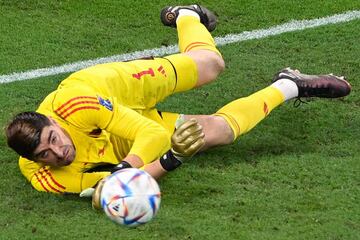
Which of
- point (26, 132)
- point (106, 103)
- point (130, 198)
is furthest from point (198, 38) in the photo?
point (130, 198)

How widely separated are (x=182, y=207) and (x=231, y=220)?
308 millimetres

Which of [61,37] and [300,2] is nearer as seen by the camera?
[61,37]

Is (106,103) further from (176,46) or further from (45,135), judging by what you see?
(176,46)

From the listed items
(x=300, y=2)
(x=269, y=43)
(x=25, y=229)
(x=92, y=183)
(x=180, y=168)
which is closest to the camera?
(x=25, y=229)

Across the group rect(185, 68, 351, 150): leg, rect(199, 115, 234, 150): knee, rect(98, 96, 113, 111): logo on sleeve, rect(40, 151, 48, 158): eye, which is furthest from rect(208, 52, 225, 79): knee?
rect(40, 151, 48, 158): eye

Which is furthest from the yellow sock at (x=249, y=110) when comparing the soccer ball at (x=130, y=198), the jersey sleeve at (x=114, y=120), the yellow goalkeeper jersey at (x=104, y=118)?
the soccer ball at (x=130, y=198)

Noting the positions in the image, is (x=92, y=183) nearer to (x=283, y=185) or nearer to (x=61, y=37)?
(x=283, y=185)

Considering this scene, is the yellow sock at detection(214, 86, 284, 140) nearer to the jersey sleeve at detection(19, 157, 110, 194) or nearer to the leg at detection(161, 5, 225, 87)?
the leg at detection(161, 5, 225, 87)

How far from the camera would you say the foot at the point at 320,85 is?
616 cm

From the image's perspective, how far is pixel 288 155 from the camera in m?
5.77

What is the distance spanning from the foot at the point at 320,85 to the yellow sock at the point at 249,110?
0.18 meters

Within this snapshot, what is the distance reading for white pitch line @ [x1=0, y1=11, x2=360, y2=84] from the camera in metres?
7.03

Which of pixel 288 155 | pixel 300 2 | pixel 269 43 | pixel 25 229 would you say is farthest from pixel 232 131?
pixel 300 2

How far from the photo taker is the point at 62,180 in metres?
5.32
